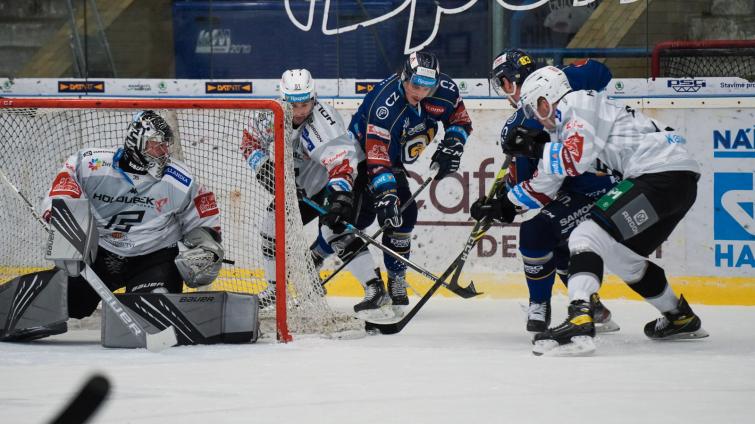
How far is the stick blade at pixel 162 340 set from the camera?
11.5 ft

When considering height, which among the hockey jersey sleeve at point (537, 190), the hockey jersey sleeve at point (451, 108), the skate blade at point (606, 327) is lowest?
the skate blade at point (606, 327)

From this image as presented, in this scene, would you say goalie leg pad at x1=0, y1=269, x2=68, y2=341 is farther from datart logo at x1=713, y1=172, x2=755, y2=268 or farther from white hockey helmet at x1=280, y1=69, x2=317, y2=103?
datart logo at x1=713, y1=172, x2=755, y2=268

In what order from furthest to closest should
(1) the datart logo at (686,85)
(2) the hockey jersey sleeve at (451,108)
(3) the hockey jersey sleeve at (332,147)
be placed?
(1) the datart logo at (686,85), (2) the hockey jersey sleeve at (451,108), (3) the hockey jersey sleeve at (332,147)

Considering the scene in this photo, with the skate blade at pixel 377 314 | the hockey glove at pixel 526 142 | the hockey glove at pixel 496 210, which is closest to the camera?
the hockey glove at pixel 526 142

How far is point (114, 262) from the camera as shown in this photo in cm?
399

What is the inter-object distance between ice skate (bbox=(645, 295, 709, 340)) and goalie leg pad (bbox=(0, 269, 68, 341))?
200 centimetres

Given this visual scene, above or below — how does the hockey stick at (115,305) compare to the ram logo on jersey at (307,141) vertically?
below

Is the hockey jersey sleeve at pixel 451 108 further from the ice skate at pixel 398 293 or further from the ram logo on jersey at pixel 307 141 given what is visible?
the ice skate at pixel 398 293

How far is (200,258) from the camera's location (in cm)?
379

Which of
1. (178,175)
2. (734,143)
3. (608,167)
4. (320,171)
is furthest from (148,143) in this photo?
(734,143)

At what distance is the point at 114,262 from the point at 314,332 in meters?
0.77

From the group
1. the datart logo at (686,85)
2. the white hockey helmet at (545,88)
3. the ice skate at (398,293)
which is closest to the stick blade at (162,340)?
the ice skate at (398,293)

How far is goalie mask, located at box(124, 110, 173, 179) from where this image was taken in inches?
148

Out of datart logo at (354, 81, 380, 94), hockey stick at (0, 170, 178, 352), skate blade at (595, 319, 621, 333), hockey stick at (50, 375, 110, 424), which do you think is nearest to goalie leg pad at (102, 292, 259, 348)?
hockey stick at (0, 170, 178, 352)
